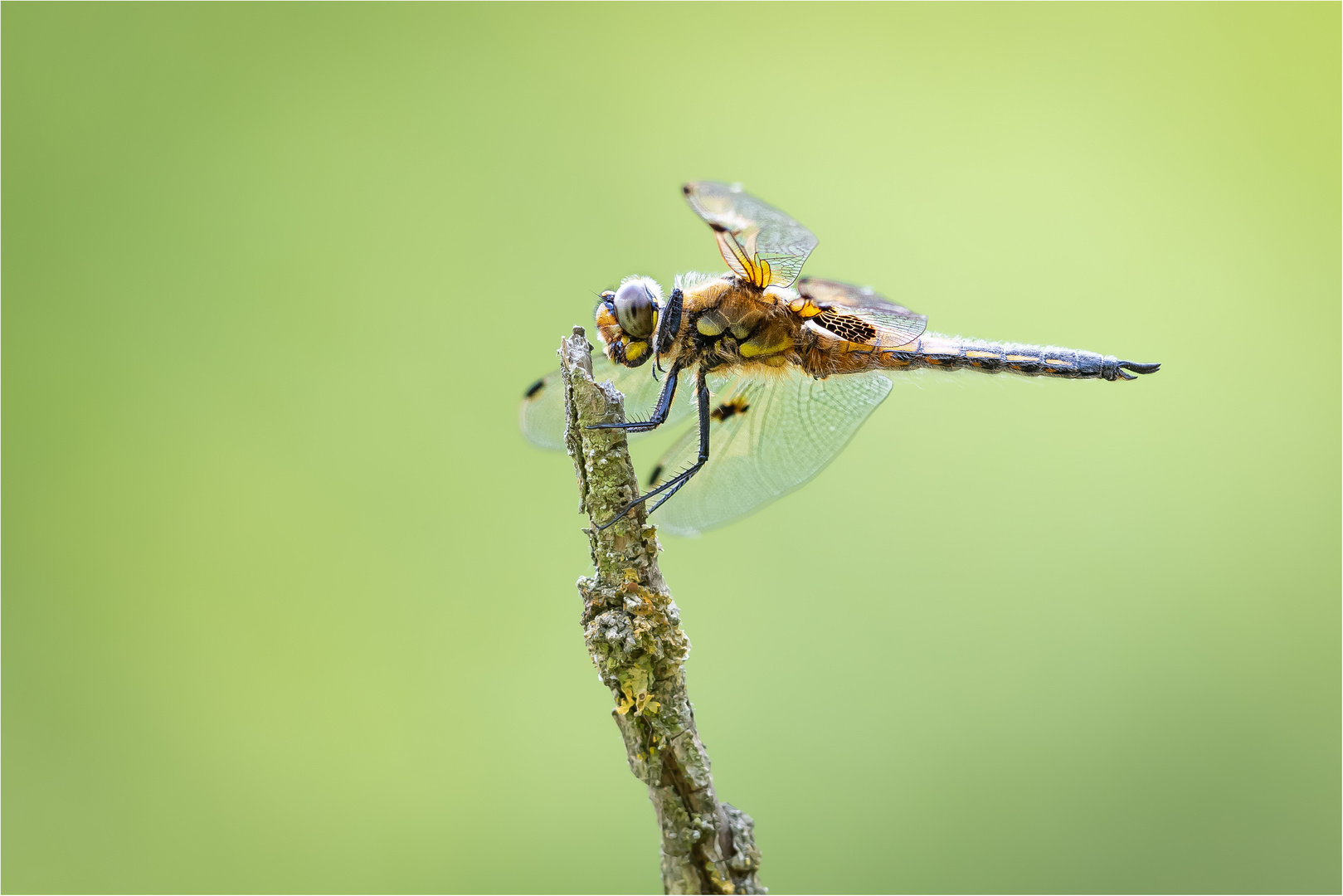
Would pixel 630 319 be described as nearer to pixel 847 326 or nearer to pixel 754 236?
pixel 754 236

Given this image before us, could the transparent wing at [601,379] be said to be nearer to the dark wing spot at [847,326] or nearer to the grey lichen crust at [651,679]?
the dark wing spot at [847,326]

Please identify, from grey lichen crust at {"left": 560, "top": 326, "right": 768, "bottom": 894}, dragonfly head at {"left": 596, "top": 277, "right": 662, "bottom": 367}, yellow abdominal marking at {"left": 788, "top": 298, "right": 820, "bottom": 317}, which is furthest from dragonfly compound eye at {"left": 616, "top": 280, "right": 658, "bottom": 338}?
grey lichen crust at {"left": 560, "top": 326, "right": 768, "bottom": 894}

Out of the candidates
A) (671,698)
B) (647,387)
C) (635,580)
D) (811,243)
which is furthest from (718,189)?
(671,698)

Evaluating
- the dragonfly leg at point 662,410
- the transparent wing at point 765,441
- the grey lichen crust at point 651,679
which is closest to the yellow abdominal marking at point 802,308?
the transparent wing at point 765,441

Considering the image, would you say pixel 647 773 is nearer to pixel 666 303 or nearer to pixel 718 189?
pixel 666 303

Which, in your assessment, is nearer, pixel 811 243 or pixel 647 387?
pixel 811 243

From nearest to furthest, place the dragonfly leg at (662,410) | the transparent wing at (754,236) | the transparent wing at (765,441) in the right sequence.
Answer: the dragonfly leg at (662,410), the transparent wing at (754,236), the transparent wing at (765,441)
